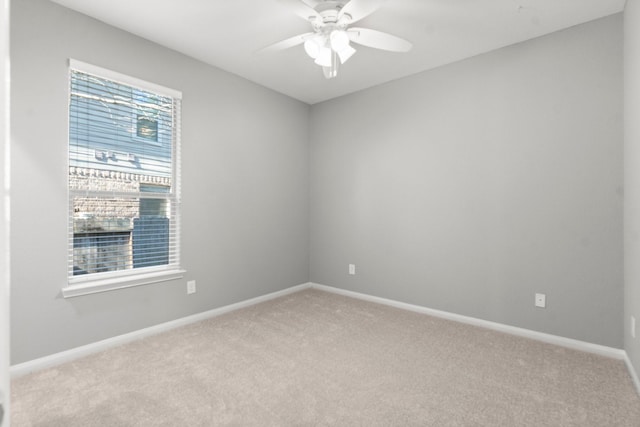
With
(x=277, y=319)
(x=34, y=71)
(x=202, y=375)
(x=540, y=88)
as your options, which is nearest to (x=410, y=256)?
(x=277, y=319)

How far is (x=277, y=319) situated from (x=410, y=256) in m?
1.56

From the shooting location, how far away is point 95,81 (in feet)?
8.07

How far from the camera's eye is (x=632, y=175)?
205 centimetres

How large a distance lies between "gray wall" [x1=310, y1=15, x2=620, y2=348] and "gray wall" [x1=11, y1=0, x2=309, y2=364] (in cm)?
76

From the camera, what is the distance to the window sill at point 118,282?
232cm

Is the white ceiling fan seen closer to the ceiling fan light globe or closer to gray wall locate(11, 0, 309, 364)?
the ceiling fan light globe

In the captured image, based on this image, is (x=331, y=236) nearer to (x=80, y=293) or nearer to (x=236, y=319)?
(x=236, y=319)

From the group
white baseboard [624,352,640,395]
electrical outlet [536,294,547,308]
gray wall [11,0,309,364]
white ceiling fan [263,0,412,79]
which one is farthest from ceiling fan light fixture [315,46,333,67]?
white baseboard [624,352,640,395]

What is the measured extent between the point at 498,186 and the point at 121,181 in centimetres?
328

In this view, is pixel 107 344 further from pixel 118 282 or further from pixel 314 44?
pixel 314 44

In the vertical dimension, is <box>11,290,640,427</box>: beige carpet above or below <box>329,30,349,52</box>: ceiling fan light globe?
below

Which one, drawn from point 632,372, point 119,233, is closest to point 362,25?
point 119,233

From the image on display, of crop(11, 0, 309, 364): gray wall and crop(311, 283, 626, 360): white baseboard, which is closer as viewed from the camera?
crop(11, 0, 309, 364): gray wall

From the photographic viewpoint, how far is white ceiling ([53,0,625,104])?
2270mm
